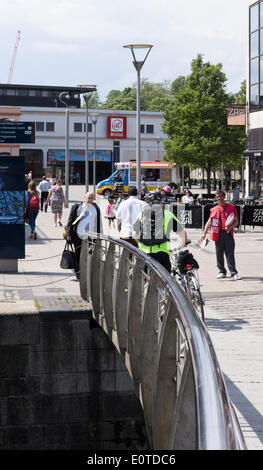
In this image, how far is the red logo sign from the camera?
284ft

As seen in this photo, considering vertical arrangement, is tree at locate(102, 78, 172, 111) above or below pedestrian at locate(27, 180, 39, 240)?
above

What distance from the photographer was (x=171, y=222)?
10.0 m

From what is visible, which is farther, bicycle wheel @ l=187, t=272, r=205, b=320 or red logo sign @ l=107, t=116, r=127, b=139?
red logo sign @ l=107, t=116, r=127, b=139

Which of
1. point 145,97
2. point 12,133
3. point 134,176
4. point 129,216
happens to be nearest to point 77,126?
point 134,176

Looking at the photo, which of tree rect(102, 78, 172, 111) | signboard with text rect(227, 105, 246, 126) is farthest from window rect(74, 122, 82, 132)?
signboard with text rect(227, 105, 246, 126)

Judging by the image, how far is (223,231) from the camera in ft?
→ 49.4

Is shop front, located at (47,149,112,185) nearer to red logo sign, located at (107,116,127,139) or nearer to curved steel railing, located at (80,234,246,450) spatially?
red logo sign, located at (107,116,127,139)

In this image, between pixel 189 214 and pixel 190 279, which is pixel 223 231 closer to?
pixel 190 279

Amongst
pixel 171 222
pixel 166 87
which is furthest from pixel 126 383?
pixel 166 87

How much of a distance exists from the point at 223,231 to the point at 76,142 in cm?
7203

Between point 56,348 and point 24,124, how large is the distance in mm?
8098

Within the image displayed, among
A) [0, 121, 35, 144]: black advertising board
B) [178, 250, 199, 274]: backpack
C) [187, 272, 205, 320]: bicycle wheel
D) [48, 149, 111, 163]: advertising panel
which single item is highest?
[48, 149, 111, 163]: advertising panel

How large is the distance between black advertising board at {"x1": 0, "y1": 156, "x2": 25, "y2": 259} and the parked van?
41.3 metres
